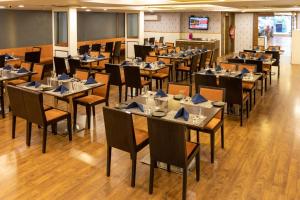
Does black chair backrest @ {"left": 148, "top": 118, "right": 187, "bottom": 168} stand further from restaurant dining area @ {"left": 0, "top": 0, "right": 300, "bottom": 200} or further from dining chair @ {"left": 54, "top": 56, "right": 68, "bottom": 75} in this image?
dining chair @ {"left": 54, "top": 56, "right": 68, "bottom": 75}

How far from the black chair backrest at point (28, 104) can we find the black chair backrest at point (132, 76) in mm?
2891

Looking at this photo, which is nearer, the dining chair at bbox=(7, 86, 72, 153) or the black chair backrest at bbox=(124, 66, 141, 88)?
the dining chair at bbox=(7, 86, 72, 153)

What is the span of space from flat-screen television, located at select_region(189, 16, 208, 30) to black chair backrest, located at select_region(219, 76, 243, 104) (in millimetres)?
12143

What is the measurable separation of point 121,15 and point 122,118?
49.7 ft

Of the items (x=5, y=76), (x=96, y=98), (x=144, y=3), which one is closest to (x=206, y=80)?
(x=96, y=98)

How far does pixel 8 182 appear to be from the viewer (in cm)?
430

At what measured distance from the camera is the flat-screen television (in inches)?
707

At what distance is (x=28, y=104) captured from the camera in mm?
5242

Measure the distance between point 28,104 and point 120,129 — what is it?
1885mm

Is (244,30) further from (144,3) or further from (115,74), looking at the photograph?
(115,74)

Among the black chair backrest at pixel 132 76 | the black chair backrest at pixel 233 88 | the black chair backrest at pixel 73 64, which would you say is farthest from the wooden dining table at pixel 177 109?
the black chair backrest at pixel 73 64

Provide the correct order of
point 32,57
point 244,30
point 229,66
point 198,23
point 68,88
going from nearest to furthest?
1. point 68,88
2. point 229,66
3. point 32,57
4. point 198,23
5. point 244,30

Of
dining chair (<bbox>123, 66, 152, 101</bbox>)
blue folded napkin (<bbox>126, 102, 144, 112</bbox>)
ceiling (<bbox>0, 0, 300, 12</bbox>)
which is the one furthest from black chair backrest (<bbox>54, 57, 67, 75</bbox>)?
blue folded napkin (<bbox>126, 102, 144, 112</bbox>)

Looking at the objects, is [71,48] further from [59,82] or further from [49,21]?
[59,82]
